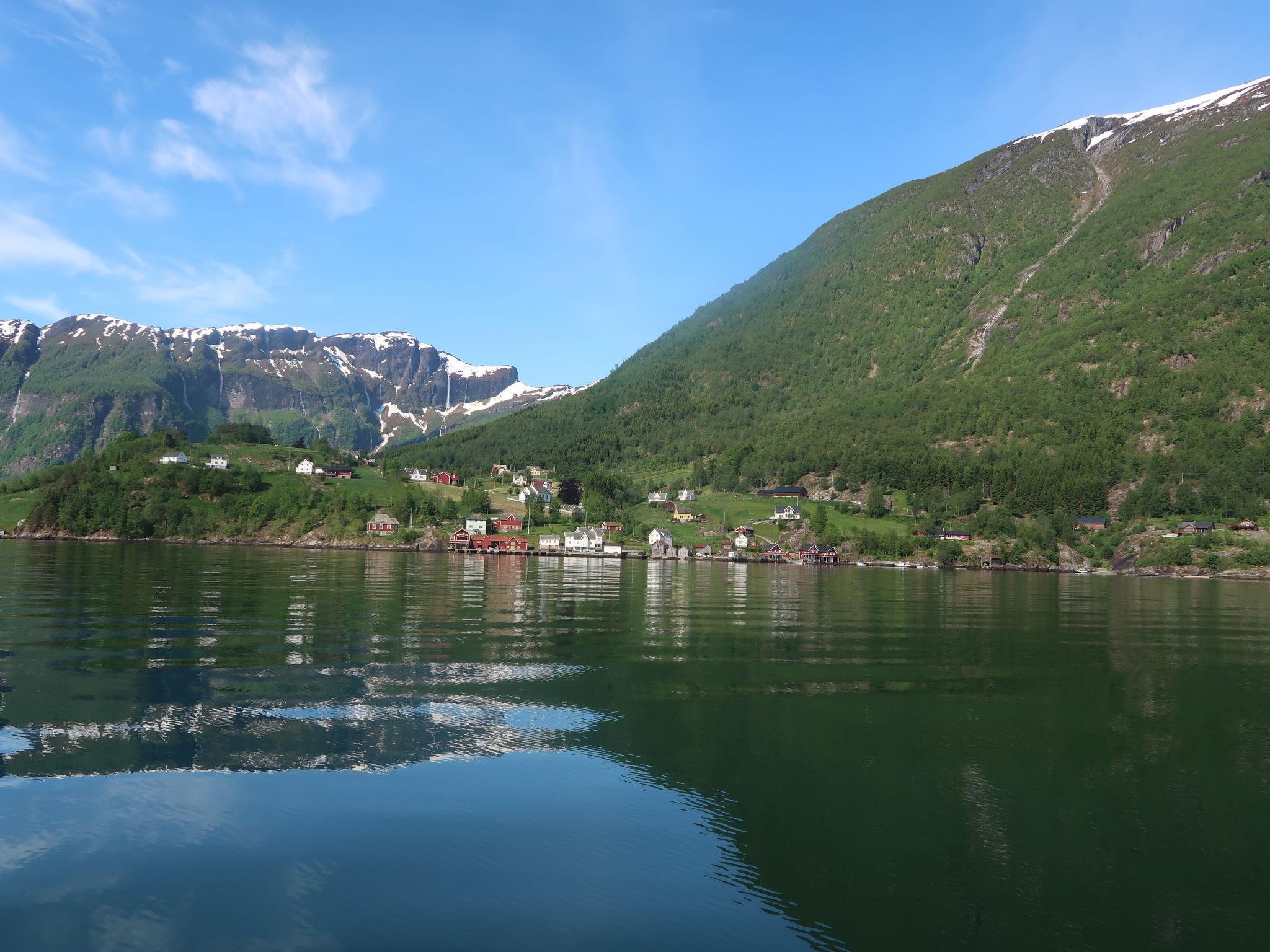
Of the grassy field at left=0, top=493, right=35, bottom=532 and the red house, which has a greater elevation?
the grassy field at left=0, top=493, right=35, bottom=532

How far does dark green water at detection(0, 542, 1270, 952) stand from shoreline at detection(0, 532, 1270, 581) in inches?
4555

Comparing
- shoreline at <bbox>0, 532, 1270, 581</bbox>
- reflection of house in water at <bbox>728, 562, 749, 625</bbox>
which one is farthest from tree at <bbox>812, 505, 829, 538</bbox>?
reflection of house in water at <bbox>728, 562, 749, 625</bbox>

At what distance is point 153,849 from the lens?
46.9 feet

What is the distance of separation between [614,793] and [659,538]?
6220 inches

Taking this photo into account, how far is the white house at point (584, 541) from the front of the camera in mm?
172500

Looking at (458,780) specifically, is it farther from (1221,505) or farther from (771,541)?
(1221,505)

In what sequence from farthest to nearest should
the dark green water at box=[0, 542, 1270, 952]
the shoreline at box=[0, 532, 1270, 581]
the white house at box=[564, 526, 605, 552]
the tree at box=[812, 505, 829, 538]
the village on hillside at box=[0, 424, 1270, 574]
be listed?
the tree at box=[812, 505, 829, 538] → the white house at box=[564, 526, 605, 552] → the village on hillside at box=[0, 424, 1270, 574] → the shoreline at box=[0, 532, 1270, 581] → the dark green water at box=[0, 542, 1270, 952]

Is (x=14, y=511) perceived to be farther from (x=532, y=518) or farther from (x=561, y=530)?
(x=561, y=530)

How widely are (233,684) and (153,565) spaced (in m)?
66.7

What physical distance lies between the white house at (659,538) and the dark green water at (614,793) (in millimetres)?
134801

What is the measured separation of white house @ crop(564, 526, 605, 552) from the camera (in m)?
172

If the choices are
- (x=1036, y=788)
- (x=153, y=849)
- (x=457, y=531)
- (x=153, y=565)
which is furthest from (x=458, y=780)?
(x=457, y=531)

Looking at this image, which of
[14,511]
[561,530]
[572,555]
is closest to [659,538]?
[572,555]

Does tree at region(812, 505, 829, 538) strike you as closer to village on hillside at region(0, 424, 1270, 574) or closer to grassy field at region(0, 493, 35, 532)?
village on hillside at region(0, 424, 1270, 574)
